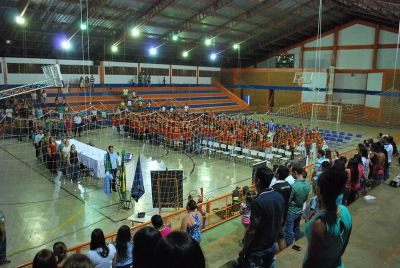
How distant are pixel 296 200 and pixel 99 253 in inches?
105

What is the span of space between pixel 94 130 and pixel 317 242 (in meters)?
19.4

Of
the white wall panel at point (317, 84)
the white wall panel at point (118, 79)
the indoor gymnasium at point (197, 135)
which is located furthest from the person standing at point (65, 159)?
the white wall panel at point (317, 84)

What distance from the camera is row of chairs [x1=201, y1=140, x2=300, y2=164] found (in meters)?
14.3

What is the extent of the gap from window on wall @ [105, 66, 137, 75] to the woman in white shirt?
84.5 ft

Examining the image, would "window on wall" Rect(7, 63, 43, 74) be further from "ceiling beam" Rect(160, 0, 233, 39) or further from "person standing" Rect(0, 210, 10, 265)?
"person standing" Rect(0, 210, 10, 265)

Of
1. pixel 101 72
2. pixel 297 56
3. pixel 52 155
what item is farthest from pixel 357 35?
pixel 52 155

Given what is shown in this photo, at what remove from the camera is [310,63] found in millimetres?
33000

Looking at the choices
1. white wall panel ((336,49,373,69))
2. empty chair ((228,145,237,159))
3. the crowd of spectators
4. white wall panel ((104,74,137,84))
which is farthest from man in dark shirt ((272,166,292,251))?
white wall panel ((336,49,373,69))

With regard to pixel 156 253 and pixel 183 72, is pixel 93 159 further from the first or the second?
pixel 183 72

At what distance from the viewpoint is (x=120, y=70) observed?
28547mm

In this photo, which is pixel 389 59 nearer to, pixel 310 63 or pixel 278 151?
pixel 310 63

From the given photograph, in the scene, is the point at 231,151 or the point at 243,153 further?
the point at 243,153

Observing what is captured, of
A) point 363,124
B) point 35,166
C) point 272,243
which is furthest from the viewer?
point 363,124

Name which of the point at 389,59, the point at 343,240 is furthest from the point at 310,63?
the point at 343,240
